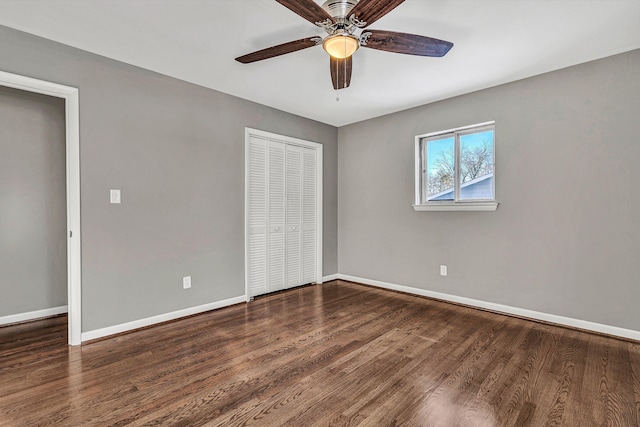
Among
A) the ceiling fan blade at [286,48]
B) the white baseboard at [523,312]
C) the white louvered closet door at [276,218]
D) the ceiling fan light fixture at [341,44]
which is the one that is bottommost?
the white baseboard at [523,312]

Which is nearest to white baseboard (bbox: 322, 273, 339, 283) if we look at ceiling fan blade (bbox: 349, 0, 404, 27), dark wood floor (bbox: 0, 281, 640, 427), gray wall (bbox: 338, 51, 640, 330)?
gray wall (bbox: 338, 51, 640, 330)

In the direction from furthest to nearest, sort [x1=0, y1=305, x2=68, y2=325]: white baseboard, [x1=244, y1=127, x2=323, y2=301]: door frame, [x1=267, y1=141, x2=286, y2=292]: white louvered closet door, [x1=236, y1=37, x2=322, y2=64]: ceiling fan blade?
[x1=267, y1=141, x2=286, y2=292]: white louvered closet door → [x1=244, y1=127, x2=323, y2=301]: door frame → [x1=0, y1=305, x2=68, y2=325]: white baseboard → [x1=236, y1=37, x2=322, y2=64]: ceiling fan blade

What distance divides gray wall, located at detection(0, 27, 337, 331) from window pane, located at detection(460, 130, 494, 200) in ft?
8.20

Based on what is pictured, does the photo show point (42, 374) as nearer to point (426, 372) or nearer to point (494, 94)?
point (426, 372)

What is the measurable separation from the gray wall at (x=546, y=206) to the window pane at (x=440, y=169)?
212 millimetres

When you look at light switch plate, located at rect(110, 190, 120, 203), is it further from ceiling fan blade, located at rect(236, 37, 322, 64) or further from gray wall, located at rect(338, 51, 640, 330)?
gray wall, located at rect(338, 51, 640, 330)

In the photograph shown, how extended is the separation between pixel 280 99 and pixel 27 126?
2.58 meters

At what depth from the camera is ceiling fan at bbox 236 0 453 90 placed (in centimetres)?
165

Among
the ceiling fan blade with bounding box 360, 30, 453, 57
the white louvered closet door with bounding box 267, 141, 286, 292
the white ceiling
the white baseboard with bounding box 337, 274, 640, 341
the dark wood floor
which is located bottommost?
the dark wood floor

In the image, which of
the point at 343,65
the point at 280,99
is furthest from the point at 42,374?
the point at 280,99

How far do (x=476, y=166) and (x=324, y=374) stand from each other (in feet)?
9.21

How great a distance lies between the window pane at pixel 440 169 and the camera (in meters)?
3.79

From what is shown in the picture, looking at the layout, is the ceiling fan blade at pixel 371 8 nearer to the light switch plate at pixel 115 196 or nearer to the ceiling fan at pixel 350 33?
the ceiling fan at pixel 350 33

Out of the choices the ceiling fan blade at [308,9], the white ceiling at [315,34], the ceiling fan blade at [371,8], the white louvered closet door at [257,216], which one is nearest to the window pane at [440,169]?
the white ceiling at [315,34]
